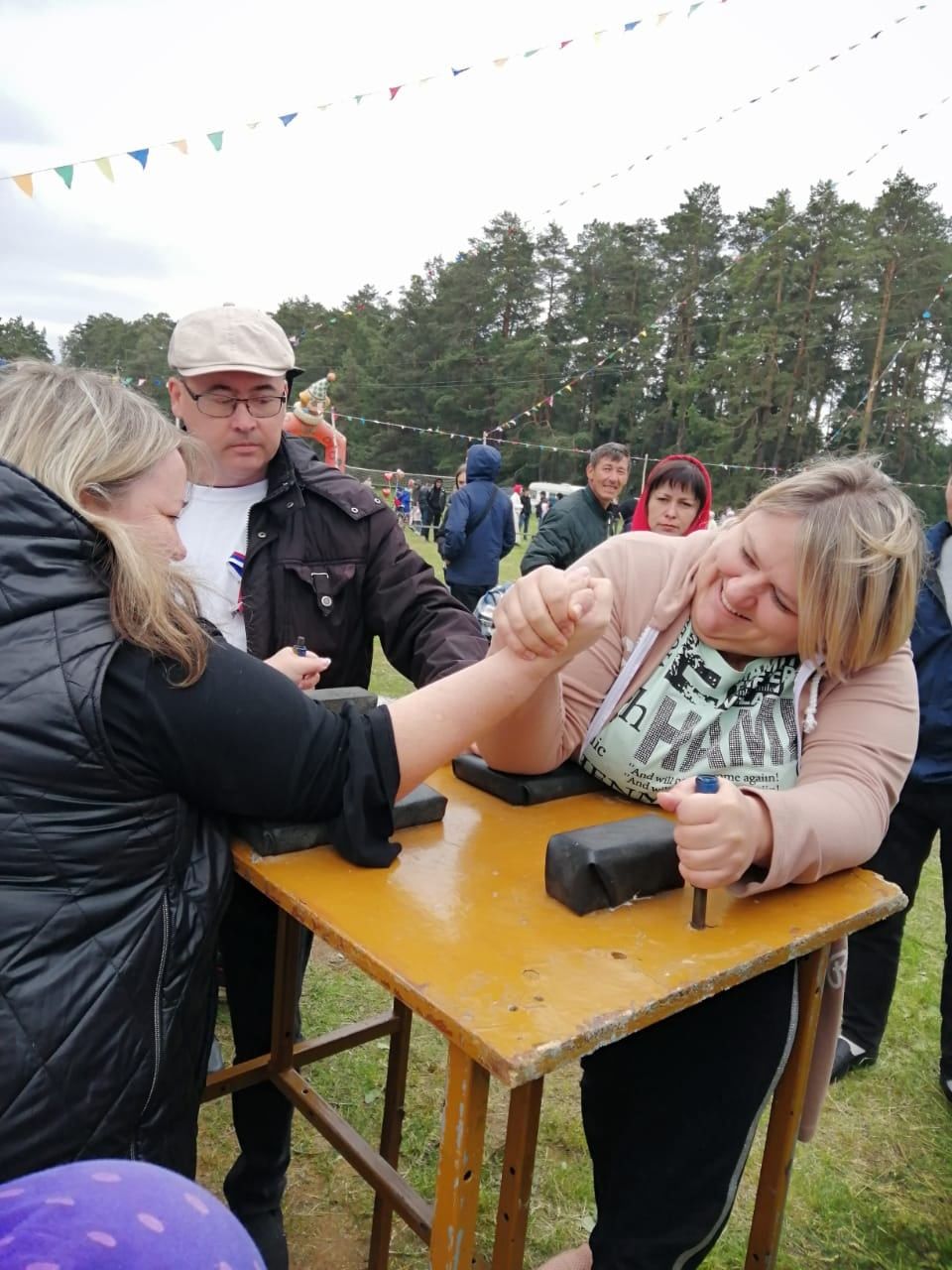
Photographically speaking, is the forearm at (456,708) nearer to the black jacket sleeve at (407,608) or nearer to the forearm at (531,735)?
the forearm at (531,735)

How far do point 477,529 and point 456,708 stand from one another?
549 cm

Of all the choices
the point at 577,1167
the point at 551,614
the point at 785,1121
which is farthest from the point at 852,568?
the point at 577,1167

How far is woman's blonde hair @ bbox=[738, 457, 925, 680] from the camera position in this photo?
136 cm

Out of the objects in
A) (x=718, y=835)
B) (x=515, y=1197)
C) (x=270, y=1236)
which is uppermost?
(x=718, y=835)

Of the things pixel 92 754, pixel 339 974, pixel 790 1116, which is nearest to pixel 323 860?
pixel 92 754

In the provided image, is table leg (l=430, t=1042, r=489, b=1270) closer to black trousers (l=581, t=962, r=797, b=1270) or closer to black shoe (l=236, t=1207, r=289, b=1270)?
black trousers (l=581, t=962, r=797, b=1270)

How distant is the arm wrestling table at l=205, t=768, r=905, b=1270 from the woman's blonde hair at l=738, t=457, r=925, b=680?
0.35 meters

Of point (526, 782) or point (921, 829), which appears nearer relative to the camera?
point (526, 782)

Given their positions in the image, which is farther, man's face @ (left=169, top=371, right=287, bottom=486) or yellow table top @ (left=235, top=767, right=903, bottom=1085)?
man's face @ (left=169, top=371, right=287, bottom=486)

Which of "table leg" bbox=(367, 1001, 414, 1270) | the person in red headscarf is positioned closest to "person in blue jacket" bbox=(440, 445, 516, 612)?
the person in red headscarf

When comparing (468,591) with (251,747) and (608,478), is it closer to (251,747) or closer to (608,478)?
(608,478)

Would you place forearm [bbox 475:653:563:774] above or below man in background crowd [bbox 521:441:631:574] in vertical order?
below

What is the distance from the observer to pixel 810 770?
4.48 feet

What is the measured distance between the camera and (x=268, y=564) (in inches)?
72.9
